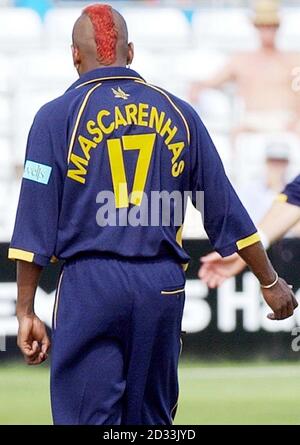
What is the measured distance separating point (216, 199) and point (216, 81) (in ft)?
15.3

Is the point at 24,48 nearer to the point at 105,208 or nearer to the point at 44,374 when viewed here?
the point at 44,374

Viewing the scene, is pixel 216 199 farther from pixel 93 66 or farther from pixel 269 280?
pixel 93 66

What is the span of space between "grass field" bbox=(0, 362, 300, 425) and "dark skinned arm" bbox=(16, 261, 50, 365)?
9.62 feet

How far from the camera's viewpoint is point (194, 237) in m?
9.11

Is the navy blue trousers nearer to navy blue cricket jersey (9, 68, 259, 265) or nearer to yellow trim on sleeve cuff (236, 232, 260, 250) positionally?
navy blue cricket jersey (9, 68, 259, 265)

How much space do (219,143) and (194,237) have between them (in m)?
0.66

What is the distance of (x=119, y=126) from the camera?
14.7 ft

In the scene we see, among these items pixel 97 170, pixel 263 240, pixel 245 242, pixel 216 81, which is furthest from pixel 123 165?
pixel 216 81

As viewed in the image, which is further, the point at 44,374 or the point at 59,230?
the point at 44,374

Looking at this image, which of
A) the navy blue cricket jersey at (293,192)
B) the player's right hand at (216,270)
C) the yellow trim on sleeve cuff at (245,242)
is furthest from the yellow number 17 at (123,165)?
the player's right hand at (216,270)

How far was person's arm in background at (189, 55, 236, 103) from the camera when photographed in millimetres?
9180

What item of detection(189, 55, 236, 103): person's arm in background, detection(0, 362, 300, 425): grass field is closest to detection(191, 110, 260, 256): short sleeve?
detection(0, 362, 300, 425): grass field

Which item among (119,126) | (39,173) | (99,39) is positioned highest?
(99,39)
